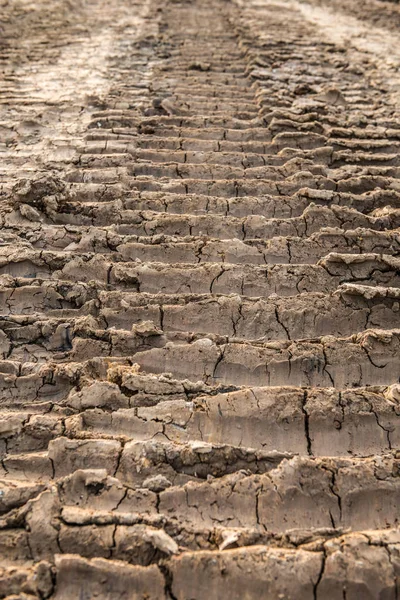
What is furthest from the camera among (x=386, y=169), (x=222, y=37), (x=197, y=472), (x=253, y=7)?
(x=253, y=7)

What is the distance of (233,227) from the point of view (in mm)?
2607

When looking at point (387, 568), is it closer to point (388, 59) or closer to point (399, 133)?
point (399, 133)

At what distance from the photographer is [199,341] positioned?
6.65 feet

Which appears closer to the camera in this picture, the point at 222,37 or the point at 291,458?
the point at 291,458

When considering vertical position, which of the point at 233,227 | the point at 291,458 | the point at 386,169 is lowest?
the point at 291,458

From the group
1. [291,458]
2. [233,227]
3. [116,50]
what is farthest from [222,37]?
[291,458]

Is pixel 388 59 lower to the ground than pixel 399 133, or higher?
higher

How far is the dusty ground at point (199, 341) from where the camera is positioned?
1404 millimetres

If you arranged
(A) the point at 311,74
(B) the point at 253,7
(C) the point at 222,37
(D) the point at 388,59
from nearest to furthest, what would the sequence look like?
(A) the point at 311,74 < (D) the point at 388,59 < (C) the point at 222,37 < (B) the point at 253,7

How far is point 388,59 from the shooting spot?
4.75 metres

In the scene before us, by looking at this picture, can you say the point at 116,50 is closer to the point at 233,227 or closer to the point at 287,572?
the point at 233,227

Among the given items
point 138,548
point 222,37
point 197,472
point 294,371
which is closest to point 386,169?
point 294,371

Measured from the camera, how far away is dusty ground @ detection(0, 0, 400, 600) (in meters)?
1.40

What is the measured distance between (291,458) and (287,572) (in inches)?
14.5
